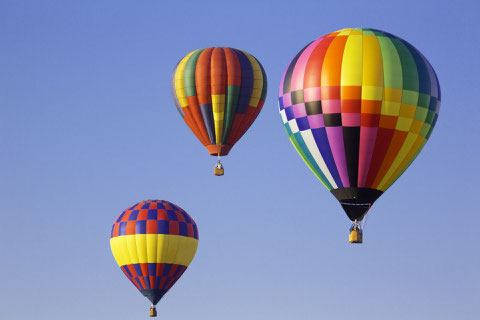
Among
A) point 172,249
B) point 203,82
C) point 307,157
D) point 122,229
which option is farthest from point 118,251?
point 307,157

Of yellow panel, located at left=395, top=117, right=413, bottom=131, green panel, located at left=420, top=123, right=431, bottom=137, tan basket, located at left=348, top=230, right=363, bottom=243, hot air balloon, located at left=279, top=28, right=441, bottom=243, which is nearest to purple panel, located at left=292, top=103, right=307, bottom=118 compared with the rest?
hot air balloon, located at left=279, top=28, right=441, bottom=243

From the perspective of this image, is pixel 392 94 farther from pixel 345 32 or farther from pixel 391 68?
pixel 345 32

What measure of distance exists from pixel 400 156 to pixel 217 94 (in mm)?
11659

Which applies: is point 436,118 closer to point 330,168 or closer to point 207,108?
point 330,168

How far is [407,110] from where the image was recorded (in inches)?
1655

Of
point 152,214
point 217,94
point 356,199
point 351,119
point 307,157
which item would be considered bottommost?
point 356,199

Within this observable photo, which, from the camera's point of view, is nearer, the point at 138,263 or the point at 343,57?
the point at 343,57

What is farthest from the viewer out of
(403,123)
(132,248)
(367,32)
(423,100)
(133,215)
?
(133,215)

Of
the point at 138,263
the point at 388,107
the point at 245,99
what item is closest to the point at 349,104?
the point at 388,107

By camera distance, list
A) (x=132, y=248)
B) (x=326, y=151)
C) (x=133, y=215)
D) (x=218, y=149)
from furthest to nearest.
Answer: (x=133, y=215)
(x=132, y=248)
(x=218, y=149)
(x=326, y=151)

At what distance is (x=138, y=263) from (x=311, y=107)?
1548cm

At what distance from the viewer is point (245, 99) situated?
52719 mm

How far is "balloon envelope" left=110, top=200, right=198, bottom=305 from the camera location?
181ft

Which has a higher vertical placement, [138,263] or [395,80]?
[395,80]
